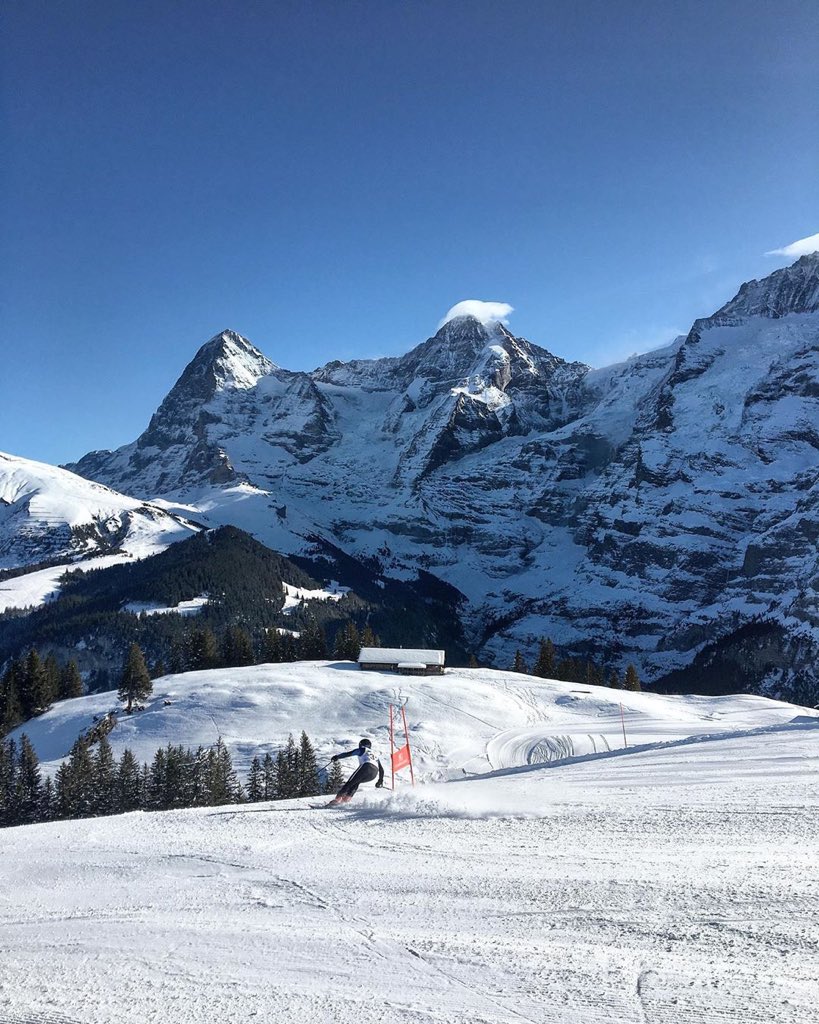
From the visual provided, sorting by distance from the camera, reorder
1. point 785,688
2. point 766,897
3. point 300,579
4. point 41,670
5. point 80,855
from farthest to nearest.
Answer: point 300,579, point 785,688, point 41,670, point 80,855, point 766,897

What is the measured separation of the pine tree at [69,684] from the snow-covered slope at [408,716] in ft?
15.0

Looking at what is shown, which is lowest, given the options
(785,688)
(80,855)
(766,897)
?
(785,688)

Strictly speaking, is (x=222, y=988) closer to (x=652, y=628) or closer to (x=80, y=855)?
(x=80, y=855)

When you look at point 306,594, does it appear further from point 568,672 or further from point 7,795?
point 7,795

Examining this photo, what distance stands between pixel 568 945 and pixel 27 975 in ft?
13.7

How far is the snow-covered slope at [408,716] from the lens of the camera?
53.5 m

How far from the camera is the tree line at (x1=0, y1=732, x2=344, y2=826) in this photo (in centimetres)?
4134

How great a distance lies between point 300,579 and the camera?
186 m

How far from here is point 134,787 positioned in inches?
1689

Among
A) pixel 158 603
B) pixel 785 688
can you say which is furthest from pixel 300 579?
pixel 785 688

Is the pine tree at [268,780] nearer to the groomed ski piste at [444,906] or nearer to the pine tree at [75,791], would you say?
the pine tree at [75,791]

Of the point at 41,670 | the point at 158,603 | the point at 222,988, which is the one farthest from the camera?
the point at 158,603

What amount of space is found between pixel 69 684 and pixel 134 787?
34491 millimetres

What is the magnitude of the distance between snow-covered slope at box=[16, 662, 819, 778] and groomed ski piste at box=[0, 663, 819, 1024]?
38456 mm
